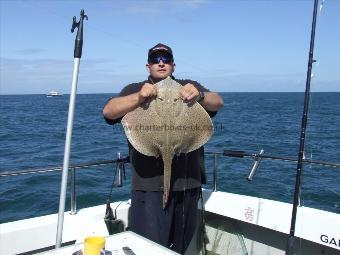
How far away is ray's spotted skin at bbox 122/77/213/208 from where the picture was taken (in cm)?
384

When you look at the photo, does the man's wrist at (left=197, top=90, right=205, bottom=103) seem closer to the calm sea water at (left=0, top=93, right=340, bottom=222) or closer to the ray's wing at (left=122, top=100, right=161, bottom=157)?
the ray's wing at (left=122, top=100, right=161, bottom=157)

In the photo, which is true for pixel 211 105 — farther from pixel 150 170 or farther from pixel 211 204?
pixel 211 204

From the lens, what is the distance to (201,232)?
229 inches

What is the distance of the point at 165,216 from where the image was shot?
4.25 metres

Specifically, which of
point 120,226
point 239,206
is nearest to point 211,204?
point 239,206

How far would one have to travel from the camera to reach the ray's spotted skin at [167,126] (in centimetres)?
384

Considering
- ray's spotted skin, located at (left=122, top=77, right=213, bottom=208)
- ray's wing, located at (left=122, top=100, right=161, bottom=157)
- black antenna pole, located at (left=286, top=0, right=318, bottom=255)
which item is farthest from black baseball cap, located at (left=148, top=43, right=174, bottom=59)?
black antenna pole, located at (left=286, top=0, right=318, bottom=255)

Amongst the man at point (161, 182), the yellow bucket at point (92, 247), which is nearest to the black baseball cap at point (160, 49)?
the man at point (161, 182)

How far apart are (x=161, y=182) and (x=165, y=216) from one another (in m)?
0.34

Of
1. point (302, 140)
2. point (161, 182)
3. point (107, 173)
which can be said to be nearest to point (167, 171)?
point (161, 182)

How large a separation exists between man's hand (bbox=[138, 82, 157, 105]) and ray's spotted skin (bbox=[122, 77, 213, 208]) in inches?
2.5

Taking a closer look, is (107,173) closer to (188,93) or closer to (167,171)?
(167,171)

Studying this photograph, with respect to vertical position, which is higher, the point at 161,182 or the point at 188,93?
the point at 188,93

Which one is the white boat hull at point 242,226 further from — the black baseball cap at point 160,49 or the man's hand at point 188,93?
the black baseball cap at point 160,49
